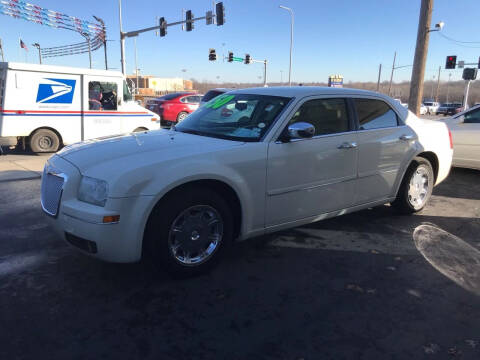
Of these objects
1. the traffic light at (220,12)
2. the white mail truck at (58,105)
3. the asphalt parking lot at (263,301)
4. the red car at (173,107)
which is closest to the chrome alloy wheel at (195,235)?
the asphalt parking lot at (263,301)

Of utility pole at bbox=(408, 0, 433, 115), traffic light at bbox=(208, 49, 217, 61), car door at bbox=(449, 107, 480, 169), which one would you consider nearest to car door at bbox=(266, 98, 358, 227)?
car door at bbox=(449, 107, 480, 169)

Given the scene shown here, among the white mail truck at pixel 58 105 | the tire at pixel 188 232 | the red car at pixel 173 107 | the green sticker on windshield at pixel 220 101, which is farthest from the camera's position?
the red car at pixel 173 107

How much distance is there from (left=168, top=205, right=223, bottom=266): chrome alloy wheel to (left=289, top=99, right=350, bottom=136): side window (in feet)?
4.12

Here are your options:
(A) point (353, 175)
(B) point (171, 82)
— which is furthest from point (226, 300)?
(B) point (171, 82)

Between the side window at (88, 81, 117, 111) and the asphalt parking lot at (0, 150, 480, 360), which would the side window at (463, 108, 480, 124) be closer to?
the asphalt parking lot at (0, 150, 480, 360)

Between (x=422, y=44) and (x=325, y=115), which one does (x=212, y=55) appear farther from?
(x=325, y=115)

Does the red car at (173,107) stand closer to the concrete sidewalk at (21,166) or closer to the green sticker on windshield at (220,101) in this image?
the concrete sidewalk at (21,166)

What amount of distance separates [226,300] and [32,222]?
2.97 meters

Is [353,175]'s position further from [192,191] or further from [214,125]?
[192,191]

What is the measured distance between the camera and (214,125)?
4.18 meters

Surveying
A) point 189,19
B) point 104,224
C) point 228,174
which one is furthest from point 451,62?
point 104,224

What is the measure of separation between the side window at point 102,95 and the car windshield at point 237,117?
684 cm

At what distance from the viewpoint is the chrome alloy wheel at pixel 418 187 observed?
520 cm

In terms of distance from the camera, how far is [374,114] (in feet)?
15.3
